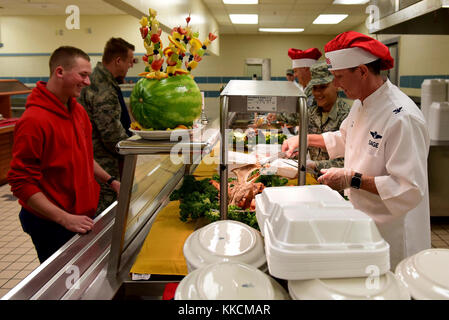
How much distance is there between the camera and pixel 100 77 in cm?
305

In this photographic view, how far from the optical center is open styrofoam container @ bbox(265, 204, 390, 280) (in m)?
0.83

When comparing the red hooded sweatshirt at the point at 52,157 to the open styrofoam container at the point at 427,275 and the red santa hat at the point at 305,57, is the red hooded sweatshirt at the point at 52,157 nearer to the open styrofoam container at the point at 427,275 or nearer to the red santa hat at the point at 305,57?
the open styrofoam container at the point at 427,275

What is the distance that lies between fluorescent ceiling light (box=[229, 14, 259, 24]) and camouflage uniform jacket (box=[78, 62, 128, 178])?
7.39 m

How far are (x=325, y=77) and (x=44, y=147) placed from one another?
7.09 ft

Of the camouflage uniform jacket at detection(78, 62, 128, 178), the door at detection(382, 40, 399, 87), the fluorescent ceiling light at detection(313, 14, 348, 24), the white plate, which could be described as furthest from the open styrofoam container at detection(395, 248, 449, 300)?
the fluorescent ceiling light at detection(313, 14, 348, 24)

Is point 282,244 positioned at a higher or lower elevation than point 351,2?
lower

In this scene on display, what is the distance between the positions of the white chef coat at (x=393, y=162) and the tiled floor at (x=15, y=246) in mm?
2321

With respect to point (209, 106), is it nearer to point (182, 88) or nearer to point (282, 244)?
point (182, 88)

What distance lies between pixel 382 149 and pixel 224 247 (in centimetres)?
109

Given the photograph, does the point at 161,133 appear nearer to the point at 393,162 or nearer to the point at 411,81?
the point at 393,162

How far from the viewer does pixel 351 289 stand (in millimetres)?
814

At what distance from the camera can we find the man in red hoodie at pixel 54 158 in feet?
6.12

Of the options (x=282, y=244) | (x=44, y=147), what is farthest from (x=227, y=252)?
(x=44, y=147)
